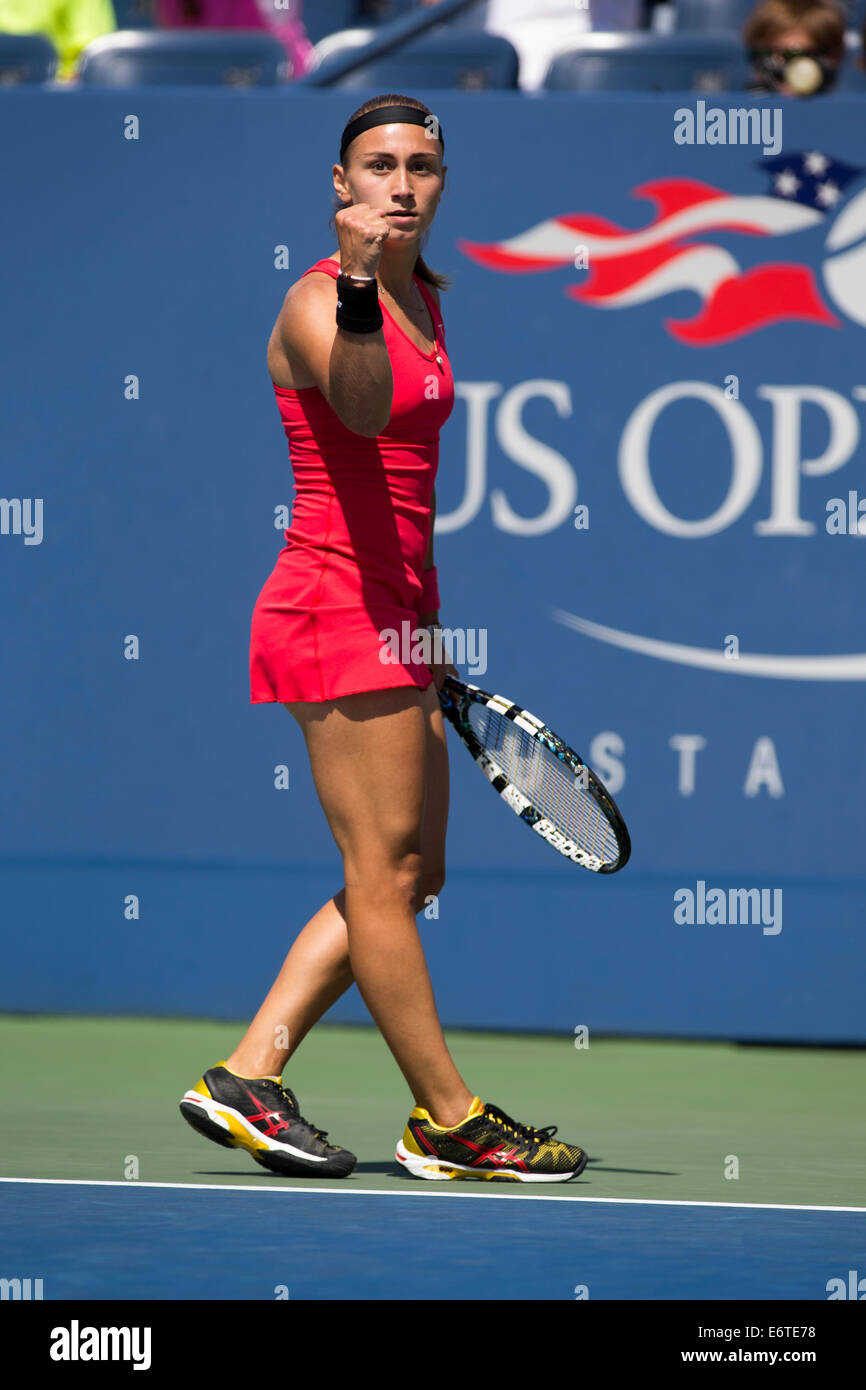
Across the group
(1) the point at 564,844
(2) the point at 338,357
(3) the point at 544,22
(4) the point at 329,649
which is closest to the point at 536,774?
(1) the point at 564,844

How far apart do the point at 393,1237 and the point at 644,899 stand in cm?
233

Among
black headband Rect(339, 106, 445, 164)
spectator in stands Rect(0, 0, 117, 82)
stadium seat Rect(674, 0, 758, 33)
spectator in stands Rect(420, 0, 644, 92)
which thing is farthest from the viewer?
stadium seat Rect(674, 0, 758, 33)

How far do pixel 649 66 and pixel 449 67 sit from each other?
553 mm

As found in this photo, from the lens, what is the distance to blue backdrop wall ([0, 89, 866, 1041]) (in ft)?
17.5

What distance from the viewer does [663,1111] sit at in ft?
15.1

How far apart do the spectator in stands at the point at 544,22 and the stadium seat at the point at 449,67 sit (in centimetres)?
114

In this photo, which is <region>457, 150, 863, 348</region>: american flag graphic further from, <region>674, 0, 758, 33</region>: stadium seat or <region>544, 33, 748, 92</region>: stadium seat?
<region>674, 0, 758, 33</region>: stadium seat

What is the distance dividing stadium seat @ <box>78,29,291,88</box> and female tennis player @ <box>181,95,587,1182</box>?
2.21 m

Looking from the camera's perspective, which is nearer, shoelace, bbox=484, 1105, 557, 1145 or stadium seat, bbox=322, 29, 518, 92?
shoelace, bbox=484, 1105, 557, 1145

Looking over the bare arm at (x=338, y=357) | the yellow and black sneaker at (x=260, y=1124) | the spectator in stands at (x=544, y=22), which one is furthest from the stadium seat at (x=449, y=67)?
the yellow and black sneaker at (x=260, y=1124)

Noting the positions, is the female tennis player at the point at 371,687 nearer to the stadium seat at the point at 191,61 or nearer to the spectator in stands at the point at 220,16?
the stadium seat at the point at 191,61

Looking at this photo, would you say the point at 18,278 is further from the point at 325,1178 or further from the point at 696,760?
the point at 325,1178

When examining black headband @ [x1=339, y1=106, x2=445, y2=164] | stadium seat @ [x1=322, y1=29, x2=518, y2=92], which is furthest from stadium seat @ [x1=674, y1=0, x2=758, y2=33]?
black headband @ [x1=339, y1=106, x2=445, y2=164]

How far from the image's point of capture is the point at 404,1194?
352 cm
